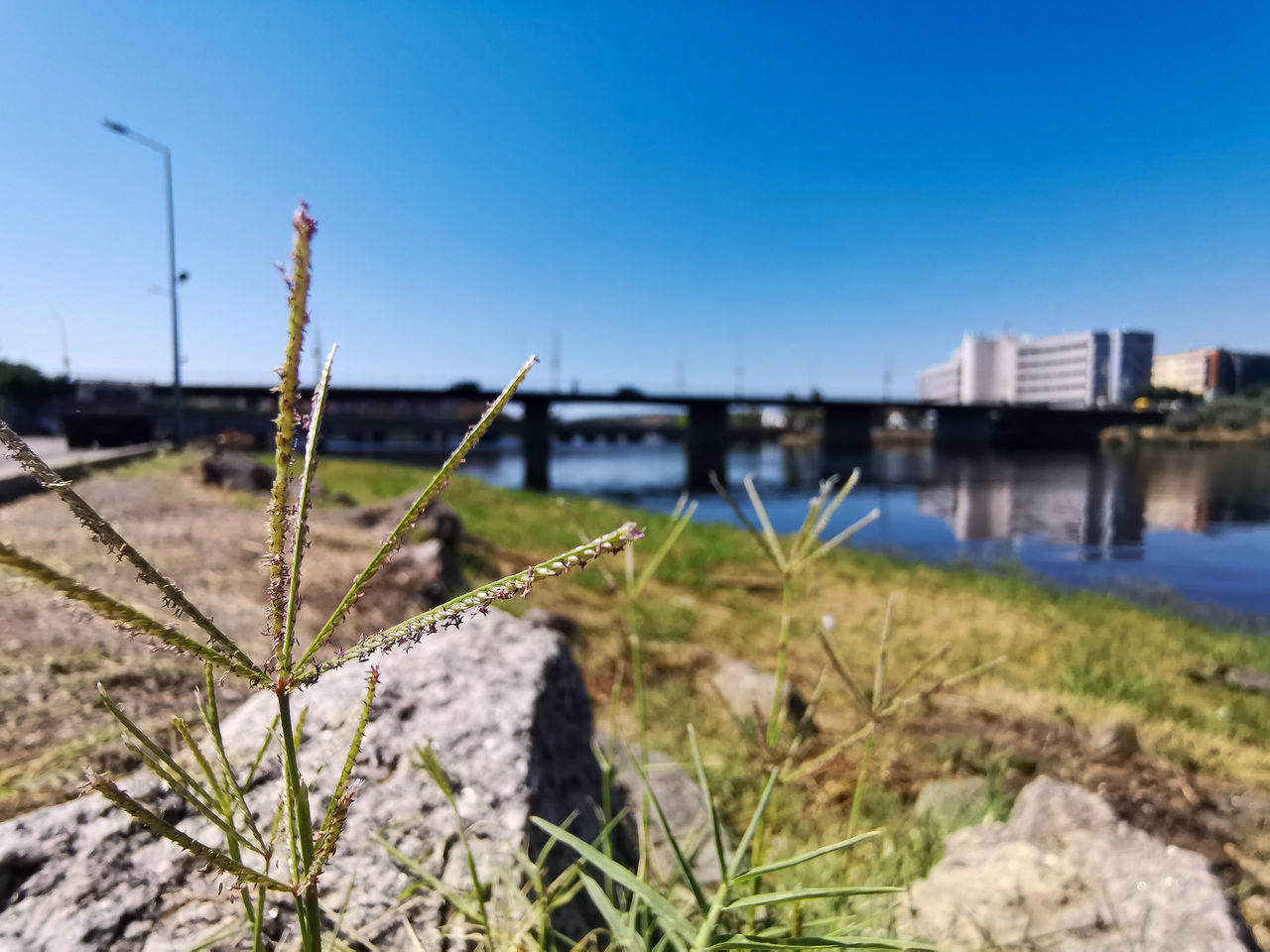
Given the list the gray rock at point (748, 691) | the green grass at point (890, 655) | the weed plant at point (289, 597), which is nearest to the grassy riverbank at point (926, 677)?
the green grass at point (890, 655)

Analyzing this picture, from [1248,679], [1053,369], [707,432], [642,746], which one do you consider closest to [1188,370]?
[1053,369]

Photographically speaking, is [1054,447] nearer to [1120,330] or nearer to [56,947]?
[1120,330]

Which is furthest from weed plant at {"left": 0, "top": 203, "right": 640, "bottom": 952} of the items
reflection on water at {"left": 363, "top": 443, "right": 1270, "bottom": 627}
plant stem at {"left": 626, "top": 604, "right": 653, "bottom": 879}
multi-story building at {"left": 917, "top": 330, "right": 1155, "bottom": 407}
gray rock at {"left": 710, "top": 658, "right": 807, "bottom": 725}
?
multi-story building at {"left": 917, "top": 330, "right": 1155, "bottom": 407}

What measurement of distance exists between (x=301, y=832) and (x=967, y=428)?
84921 mm

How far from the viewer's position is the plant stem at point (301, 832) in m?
0.55

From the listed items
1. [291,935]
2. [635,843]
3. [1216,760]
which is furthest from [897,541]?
[291,935]

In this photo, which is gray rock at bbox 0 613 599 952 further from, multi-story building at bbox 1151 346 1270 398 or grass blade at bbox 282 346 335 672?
multi-story building at bbox 1151 346 1270 398

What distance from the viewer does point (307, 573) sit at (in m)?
5.94

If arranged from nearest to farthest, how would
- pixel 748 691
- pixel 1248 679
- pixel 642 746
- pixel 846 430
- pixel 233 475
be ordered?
1. pixel 642 746
2. pixel 748 691
3. pixel 1248 679
4. pixel 233 475
5. pixel 846 430

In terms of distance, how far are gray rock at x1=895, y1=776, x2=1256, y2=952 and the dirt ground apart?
187 cm

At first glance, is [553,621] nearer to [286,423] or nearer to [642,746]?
[642,746]

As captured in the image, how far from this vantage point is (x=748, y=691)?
16.1 feet

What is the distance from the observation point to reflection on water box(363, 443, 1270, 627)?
15211 millimetres

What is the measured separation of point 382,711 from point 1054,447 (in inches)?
3320
